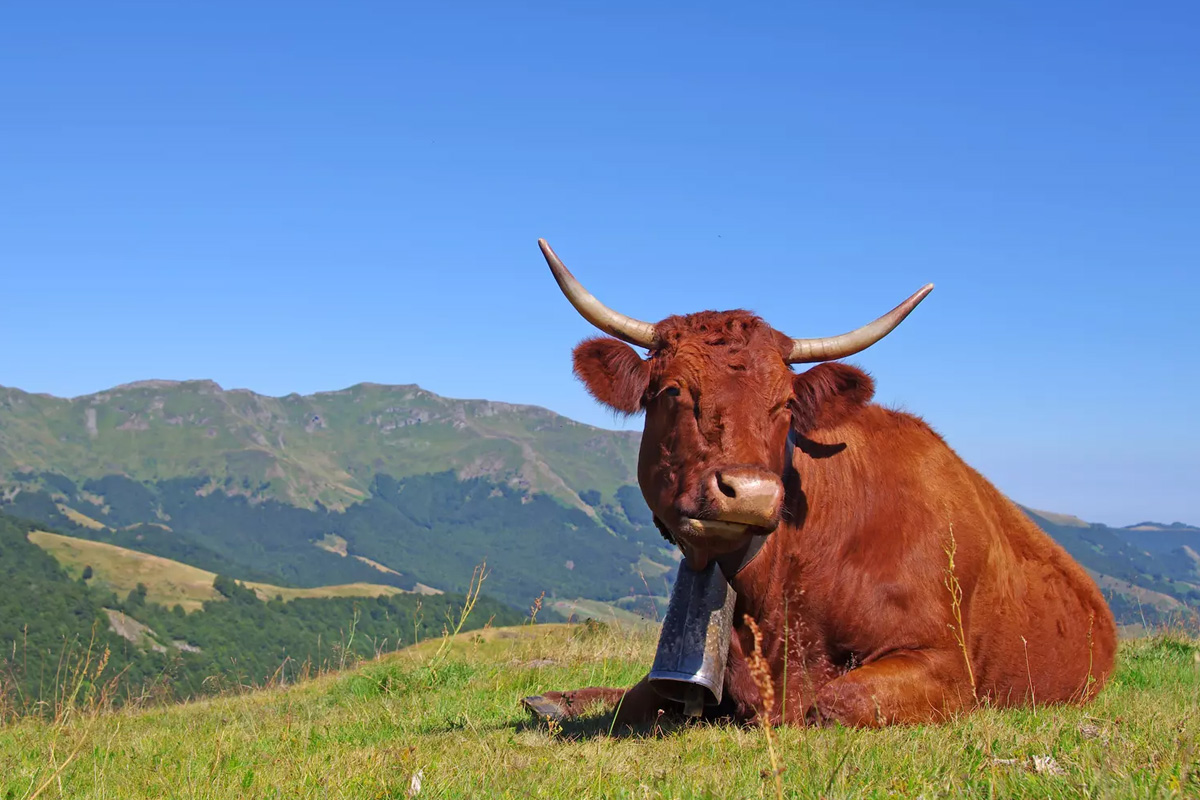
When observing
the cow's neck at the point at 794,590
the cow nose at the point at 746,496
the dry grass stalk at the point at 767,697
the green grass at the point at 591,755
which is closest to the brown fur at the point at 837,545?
the cow's neck at the point at 794,590

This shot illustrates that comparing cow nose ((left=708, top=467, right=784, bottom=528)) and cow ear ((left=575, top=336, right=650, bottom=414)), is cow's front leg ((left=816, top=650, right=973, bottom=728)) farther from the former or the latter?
cow ear ((left=575, top=336, right=650, bottom=414))

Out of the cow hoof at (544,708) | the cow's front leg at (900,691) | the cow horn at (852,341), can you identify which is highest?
the cow horn at (852,341)

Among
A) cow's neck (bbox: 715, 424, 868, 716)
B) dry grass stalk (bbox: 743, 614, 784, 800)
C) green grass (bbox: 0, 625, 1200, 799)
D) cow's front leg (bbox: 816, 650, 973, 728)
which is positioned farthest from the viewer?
cow's neck (bbox: 715, 424, 868, 716)

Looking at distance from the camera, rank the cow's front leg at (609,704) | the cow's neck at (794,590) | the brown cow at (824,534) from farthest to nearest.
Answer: the cow's front leg at (609,704) < the cow's neck at (794,590) < the brown cow at (824,534)

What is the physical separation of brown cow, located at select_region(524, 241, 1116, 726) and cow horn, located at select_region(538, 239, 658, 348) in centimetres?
1

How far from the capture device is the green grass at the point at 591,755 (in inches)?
169

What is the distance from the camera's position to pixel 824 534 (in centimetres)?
712

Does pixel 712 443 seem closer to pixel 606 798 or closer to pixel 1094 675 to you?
pixel 606 798

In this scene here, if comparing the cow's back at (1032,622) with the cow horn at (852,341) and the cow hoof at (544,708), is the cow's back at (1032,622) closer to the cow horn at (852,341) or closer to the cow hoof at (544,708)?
the cow horn at (852,341)

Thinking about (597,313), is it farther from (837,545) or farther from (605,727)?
(605,727)

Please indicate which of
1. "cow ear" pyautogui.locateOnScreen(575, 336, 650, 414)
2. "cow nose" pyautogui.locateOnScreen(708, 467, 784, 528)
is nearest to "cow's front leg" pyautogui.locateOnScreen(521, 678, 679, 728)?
"cow nose" pyautogui.locateOnScreen(708, 467, 784, 528)

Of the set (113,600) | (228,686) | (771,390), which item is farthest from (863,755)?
(113,600)

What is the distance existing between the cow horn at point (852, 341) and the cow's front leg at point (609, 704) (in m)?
2.51

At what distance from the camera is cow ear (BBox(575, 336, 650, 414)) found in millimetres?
7230
